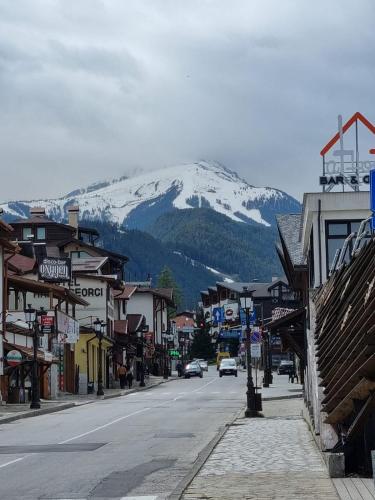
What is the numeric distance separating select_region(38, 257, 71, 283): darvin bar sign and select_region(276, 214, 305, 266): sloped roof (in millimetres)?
20714

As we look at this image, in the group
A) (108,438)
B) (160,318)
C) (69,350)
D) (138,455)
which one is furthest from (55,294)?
(160,318)

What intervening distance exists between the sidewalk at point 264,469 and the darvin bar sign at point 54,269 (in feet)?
118

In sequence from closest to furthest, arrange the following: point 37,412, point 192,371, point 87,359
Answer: point 37,412
point 87,359
point 192,371

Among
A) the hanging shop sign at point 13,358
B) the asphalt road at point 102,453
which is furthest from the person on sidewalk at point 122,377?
the asphalt road at point 102,453

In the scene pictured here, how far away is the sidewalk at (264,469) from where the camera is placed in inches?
523

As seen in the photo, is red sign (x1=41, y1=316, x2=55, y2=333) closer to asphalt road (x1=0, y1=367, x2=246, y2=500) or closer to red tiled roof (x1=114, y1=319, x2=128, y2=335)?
asphalt road (x1=0, y1=367, x2=246, y2=500)

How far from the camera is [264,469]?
643 inches

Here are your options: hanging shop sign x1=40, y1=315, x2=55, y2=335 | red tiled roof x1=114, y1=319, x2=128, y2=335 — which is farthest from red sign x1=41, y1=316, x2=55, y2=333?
red tiled roof x1=114, y1=319, x2=128, y2=335

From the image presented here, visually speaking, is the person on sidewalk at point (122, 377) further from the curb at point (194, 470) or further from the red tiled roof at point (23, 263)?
the curb at point (194, 470)

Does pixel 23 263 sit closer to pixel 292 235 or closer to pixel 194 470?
pixel 292 235

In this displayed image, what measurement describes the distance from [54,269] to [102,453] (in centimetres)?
4167

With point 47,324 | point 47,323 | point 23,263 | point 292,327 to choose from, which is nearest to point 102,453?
point 292,327

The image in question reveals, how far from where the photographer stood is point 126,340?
88.7 m

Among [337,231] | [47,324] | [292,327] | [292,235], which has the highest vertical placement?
[292,235]
